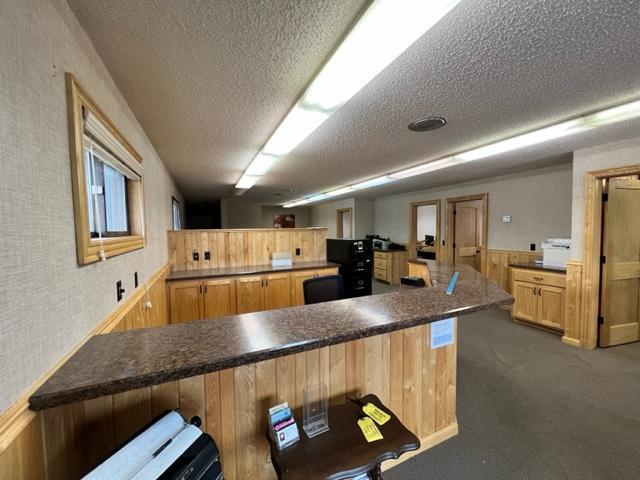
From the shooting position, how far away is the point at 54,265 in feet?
2.88

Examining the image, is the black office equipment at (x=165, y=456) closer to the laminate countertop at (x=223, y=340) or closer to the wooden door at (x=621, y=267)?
the laminate countertop at (x=223, y=340)

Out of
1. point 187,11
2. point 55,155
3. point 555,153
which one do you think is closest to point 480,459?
point 55,155

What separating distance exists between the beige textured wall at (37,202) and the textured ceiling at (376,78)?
0.91 feet

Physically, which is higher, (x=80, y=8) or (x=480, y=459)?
(x=80, y=8)

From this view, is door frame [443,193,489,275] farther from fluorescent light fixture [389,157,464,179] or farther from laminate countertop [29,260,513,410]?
laminate countertop [29,260,513,410]

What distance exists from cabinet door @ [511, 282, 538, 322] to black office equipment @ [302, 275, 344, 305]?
3.05 meters

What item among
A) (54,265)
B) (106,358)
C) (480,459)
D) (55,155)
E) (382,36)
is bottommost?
(480,459)

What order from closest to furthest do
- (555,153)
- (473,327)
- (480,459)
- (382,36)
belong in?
(382,36)
(480,459)
(555,153)
(473,327)

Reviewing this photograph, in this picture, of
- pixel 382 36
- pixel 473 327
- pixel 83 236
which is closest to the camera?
pixel 83 236

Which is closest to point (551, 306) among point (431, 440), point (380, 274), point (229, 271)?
point (431, 440)

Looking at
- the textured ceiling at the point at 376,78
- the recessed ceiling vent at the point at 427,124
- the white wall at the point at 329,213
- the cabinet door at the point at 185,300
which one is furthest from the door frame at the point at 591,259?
the white wall at the point at 329,213

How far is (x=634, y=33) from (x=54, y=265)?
2572 mm

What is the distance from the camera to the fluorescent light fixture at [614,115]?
1.94 m

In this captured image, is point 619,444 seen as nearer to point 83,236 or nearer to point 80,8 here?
point 83,236
